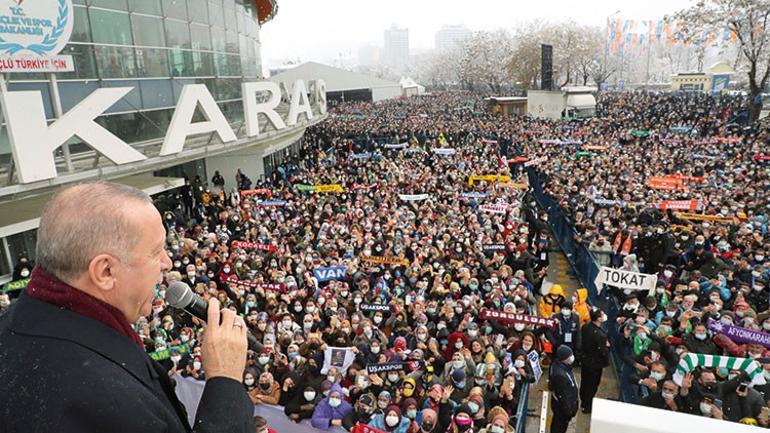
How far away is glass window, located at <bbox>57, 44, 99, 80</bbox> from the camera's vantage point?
46.1ft

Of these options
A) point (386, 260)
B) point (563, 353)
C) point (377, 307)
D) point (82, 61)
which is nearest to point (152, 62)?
point (82, 61)

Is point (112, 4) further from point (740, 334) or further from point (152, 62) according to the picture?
point (740, 334)

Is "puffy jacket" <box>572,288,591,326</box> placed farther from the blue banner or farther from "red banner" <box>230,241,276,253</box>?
"red banner" <box>230,241,276,253</box>

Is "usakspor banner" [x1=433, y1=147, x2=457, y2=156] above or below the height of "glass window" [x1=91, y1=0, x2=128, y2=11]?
below

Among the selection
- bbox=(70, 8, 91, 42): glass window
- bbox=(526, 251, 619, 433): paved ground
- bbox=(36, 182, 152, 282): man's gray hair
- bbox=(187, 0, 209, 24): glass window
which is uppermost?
bbox=(187, 0, 209, 24): glass window

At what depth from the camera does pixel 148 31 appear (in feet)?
56.1

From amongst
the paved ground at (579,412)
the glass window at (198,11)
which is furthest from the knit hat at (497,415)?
the glass window at (198,11)

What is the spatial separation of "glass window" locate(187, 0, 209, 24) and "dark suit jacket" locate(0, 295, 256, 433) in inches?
840

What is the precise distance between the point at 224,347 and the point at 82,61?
1614cm

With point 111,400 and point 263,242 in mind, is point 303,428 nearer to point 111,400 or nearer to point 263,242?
point 111,400

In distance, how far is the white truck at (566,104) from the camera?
44750 mm

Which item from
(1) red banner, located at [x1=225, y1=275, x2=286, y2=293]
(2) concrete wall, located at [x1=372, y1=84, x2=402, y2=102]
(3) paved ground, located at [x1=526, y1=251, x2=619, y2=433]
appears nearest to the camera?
(3) paved ground, located at [x1=526, y1=251, x2=619, y2=433]

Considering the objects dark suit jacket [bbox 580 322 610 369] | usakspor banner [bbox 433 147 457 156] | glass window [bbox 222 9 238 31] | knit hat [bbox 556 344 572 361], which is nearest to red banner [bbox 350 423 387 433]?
knit hat [bbox 556 344 572 361]

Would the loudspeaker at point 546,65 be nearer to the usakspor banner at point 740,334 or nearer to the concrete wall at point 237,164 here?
the concrete wall at point 237,164
